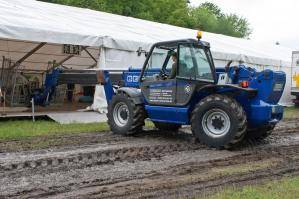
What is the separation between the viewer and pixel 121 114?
11.8 meters

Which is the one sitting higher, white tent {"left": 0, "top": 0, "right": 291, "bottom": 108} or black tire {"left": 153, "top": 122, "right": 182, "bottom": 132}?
white tent {"left": 0, "top": 0, "right": 291, "bottom": 108}

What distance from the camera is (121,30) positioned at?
18234 millimetres

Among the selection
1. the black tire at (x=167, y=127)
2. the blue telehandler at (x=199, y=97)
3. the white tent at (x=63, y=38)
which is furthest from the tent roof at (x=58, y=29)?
the black tire at (x=167, y=127)

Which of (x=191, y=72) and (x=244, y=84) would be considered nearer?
(x=244, y=84)

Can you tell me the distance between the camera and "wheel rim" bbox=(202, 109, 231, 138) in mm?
9711

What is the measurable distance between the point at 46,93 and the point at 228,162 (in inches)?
403

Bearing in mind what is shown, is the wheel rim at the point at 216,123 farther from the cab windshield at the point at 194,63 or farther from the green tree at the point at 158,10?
the green tree at the point at 158,10

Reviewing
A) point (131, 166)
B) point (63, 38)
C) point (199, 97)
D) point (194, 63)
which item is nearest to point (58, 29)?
point (63, 38)

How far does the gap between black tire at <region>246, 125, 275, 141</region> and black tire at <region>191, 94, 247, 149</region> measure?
1011mm

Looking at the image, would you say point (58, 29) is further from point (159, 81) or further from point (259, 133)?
point (259, 133)

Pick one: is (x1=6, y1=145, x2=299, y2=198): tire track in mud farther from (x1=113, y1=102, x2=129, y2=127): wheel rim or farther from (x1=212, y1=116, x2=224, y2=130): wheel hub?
(x1=113, y1=102, x2=129, y2=127): wheel rim

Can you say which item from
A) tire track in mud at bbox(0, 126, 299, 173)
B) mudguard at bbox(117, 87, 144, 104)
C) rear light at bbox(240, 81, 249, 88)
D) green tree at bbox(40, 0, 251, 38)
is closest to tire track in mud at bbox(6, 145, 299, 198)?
tire track in mud at bbox(0, 126, 299, 173)

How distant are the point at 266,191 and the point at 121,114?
5974mm

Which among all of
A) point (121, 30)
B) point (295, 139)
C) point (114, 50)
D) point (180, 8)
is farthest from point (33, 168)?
point (180, 8)
